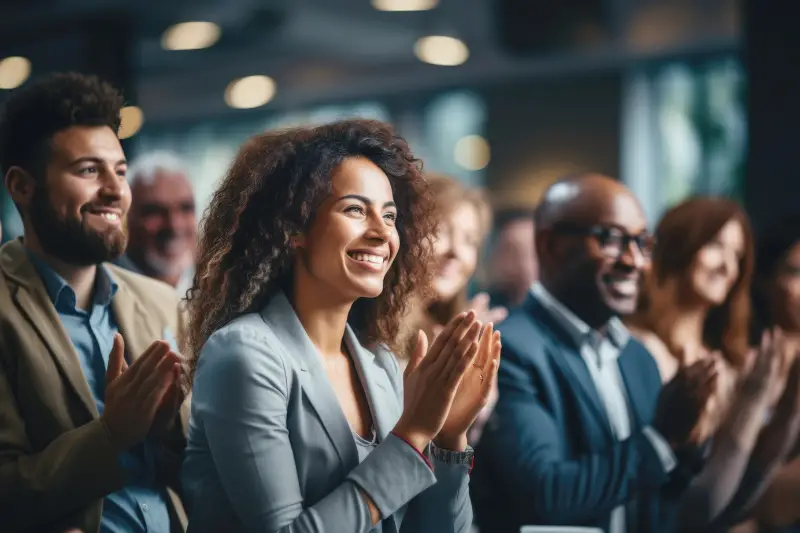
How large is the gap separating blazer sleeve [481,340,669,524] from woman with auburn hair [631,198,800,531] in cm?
46

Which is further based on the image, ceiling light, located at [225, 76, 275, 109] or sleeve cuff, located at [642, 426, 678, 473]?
ceiling light, located at [225, 76, 275, 109]

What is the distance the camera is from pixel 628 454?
98.7 inches

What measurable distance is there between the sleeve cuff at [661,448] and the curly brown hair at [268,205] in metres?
0.93

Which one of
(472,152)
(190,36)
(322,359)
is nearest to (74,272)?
(322,359)

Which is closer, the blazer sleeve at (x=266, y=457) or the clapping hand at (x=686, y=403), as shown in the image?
the blazer sleeve at (x=266, y=457)

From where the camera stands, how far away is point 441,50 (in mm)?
10102

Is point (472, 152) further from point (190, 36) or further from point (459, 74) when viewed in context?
point (190, 36)

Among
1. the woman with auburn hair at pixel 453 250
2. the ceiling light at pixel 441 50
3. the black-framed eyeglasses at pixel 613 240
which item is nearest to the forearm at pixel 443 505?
the black-framed eyeglasses at pixel 613 240

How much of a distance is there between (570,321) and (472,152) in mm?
9232

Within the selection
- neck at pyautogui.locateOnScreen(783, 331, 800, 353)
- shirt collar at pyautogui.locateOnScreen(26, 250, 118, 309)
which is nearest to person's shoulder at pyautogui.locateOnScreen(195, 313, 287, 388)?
shirt collar at pyautogui.locateOnScreen(26, 250, 118, 309)

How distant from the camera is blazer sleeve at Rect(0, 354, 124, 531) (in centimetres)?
191

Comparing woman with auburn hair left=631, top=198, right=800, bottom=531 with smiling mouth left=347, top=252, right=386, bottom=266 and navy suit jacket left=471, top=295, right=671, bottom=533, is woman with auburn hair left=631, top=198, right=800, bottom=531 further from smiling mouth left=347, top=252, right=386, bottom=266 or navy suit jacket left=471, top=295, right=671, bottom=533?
smiling mouth left=347, top=252, right=386, bottom=266

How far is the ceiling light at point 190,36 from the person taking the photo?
8.95 metres

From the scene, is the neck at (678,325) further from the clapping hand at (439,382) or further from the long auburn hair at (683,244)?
the clapping hand at (439,382)
